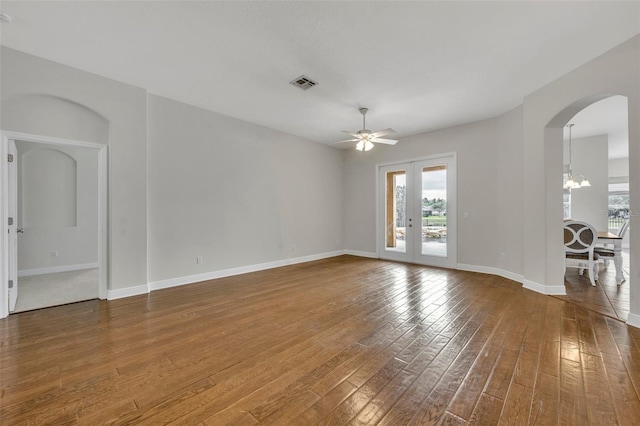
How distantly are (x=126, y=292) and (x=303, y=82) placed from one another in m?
3.95

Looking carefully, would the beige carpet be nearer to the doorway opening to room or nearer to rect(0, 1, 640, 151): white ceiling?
rect(0, 1, 640, 151): white ceiling

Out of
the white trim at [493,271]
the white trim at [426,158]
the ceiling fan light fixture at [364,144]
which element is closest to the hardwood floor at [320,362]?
the white trim at [493,271]

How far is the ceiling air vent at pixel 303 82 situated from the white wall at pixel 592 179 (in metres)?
7.34

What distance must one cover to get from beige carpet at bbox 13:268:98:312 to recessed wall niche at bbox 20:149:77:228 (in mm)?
1176

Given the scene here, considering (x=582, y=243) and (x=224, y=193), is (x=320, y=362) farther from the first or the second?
(x=582, y=243)

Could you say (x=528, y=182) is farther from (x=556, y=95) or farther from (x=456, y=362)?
(x=456, y=362)

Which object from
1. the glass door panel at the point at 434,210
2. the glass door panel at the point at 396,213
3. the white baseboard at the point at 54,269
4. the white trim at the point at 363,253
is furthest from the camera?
the white trim at the point at 363,253

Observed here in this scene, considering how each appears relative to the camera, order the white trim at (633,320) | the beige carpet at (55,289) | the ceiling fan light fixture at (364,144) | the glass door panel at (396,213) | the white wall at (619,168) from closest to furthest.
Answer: the white trim at (633,320) → the beige carpet at (55,289) → the ceiling fan light fixture at (364,144) → the glass door panel at (396,213) → the white wall at (619,168)

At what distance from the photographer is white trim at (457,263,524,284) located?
4.62 meters

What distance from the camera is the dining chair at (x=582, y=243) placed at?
4281mm

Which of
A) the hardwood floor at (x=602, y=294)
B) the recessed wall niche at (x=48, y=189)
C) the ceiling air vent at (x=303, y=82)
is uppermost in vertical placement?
the ceiling air vent at (x=303, y=82)

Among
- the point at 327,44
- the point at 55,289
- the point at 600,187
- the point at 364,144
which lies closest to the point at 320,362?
the point at 327,44

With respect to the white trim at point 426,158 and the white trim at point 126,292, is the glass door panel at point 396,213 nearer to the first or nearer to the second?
the white trim at point 426,158

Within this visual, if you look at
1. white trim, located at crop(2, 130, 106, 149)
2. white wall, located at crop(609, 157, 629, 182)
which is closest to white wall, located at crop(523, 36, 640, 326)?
white trim, located at crop(2, 130, 106, 149)
